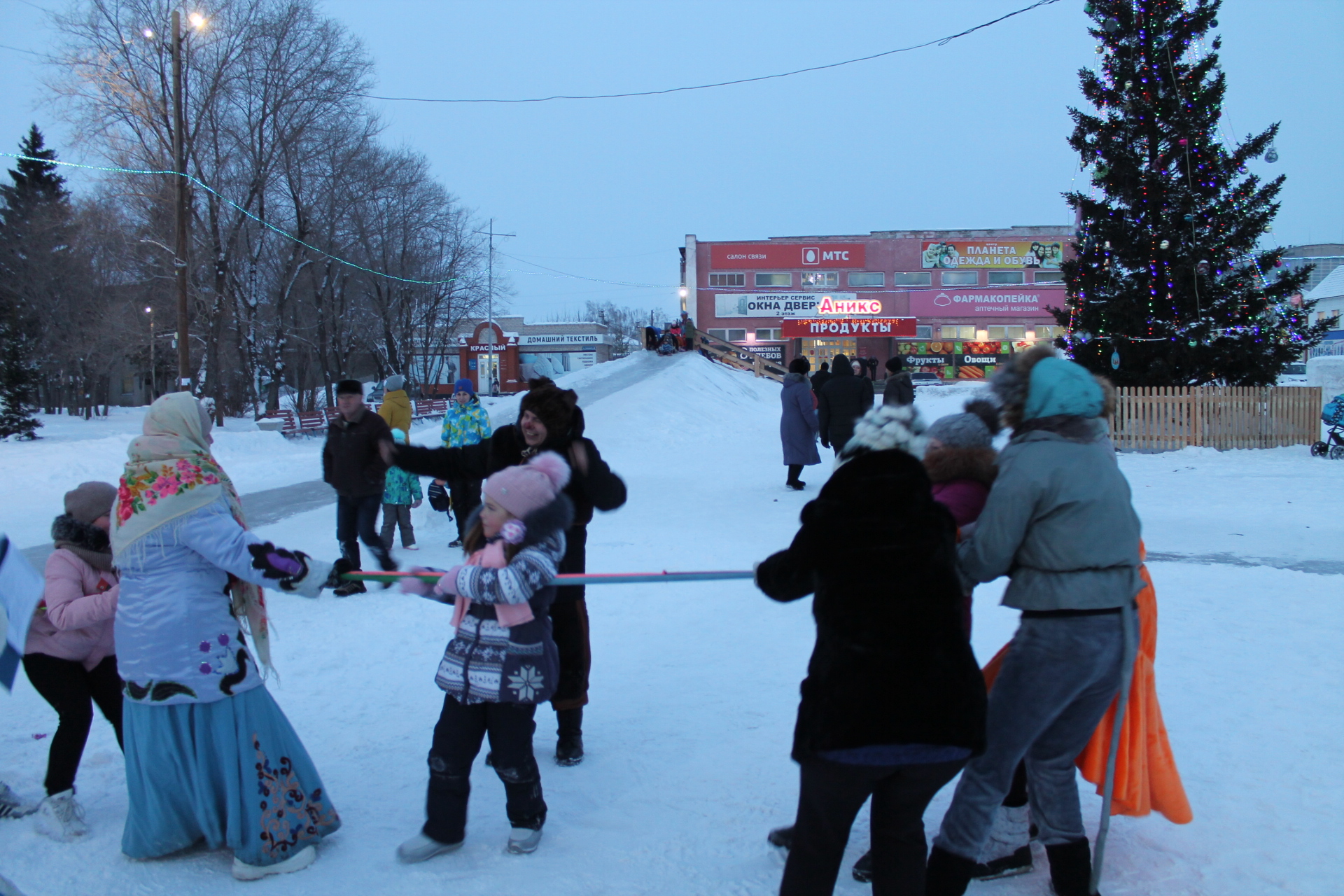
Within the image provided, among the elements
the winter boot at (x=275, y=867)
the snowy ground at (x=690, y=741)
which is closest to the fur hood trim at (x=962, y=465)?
the snowy ground at (x=690, y=741)

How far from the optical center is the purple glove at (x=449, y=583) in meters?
2.92

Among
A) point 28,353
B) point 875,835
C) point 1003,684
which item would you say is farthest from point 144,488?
point 28,353

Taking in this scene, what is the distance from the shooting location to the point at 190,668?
2.84m

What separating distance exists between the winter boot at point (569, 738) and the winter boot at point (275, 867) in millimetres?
1118

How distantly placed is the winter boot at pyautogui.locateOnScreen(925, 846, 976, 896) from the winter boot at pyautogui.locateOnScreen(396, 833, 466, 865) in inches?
62.8

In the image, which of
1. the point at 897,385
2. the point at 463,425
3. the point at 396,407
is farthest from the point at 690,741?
the point at 897,385

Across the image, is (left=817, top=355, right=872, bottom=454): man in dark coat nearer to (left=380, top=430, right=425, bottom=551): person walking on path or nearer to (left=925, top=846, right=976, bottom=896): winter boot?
(left=380, top=430, right=425, bottom=551): person walking on path

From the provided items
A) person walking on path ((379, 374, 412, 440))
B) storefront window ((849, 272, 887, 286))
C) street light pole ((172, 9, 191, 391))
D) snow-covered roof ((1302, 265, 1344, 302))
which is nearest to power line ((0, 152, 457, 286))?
street light pole ((172, 9, 191, 391))

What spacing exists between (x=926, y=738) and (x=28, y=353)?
38.5 m

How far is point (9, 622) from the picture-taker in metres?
2.65

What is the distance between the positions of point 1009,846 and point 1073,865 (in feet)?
0.85

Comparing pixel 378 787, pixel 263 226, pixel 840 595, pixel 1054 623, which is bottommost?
pixel 378 787

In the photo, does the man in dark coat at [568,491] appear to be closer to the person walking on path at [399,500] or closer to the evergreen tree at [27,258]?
the person walking on path at [399,500]

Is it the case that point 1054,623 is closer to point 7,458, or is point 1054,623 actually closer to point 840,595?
point 840,595
